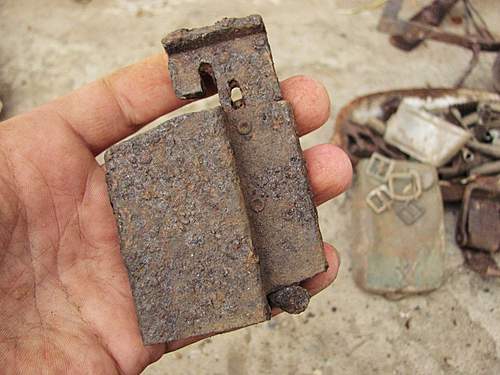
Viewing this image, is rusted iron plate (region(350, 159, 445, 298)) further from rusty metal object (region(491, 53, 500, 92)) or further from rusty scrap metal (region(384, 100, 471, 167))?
rusty metal object (region(491, 53, 500, 92))

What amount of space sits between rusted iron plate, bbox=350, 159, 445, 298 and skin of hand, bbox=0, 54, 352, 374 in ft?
2.60

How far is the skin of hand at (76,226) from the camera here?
1.64 meters

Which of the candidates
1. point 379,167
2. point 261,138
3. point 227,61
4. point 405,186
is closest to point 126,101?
point 227,61

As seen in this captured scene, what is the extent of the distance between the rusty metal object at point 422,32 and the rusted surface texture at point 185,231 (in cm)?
200

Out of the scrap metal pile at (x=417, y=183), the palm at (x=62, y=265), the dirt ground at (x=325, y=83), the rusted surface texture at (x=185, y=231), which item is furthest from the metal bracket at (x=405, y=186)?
the palm at (x=62, y=265)

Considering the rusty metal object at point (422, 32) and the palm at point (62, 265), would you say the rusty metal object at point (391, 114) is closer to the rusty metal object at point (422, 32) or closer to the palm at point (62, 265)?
the rusty metal object at point (422, 32)

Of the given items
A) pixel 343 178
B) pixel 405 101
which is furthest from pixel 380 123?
pixel 343 178

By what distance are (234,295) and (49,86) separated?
97.2 inches

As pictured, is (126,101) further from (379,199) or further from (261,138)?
(379,199)

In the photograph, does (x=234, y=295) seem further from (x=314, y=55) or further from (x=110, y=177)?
(x=314, y=55)

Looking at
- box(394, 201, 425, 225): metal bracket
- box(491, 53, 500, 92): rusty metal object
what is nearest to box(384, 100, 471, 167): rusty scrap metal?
box(394, 201, 425, 225): metal bracket

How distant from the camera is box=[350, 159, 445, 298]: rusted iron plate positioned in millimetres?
2656

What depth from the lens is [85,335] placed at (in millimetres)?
1686

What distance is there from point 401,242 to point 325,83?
48.3 inches
